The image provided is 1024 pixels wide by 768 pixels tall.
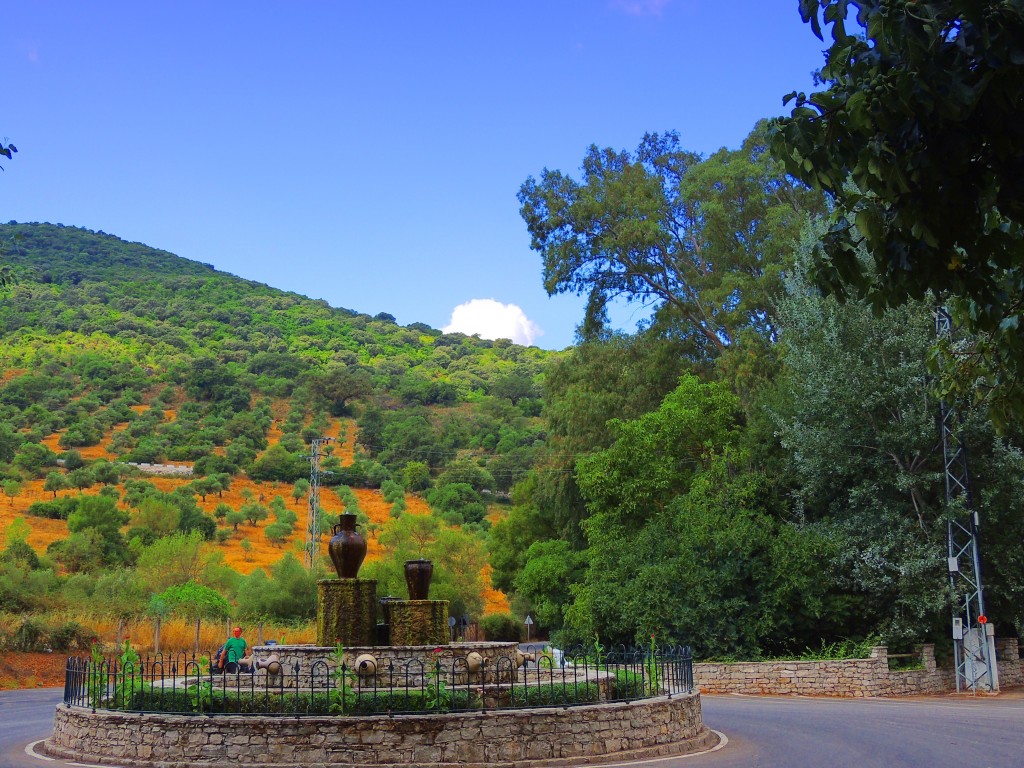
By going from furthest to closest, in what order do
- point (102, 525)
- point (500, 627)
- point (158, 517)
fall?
point (158, 517), point (102, 525), point (500, 627)

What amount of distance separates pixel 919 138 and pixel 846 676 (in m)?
21.4

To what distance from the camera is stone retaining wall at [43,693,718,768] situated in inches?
496

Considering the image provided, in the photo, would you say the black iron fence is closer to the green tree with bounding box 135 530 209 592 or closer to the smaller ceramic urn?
the smaller ceramic urn

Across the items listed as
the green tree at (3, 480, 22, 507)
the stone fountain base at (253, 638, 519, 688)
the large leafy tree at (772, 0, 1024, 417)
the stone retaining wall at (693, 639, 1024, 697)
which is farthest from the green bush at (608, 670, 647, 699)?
the green tree at (3, 480, 22, 507)

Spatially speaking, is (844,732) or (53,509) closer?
(844,732)

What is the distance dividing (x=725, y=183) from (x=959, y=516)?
60.7 ft

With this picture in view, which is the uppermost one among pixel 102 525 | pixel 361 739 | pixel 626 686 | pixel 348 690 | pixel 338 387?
pixel 338 387

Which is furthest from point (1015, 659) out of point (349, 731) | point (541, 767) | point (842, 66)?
point (842, 66)

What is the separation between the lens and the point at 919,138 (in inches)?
232

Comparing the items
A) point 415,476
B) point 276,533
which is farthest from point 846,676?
point 415,476

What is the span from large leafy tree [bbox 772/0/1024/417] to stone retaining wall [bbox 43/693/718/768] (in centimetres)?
824

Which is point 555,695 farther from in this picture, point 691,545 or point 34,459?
point 34,459

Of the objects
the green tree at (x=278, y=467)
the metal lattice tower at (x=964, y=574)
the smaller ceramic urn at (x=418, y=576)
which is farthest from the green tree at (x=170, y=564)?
the green tree at (x=278, y=467)

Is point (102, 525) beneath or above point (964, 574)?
above
